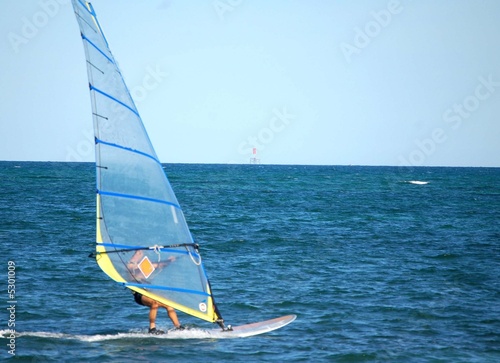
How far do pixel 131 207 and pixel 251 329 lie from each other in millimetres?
3785

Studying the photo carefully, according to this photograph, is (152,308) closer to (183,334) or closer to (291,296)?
(183,334)

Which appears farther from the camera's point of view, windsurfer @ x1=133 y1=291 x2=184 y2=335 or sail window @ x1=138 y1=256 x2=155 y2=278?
windsurfer @ x1=133 y1=291 x2=184 y2=335

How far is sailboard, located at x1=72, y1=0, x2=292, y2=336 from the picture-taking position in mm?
13070

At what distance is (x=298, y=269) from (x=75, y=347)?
37.6 ft

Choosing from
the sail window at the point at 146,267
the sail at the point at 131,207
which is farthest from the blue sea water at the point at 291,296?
the sail window at the point at 146,267

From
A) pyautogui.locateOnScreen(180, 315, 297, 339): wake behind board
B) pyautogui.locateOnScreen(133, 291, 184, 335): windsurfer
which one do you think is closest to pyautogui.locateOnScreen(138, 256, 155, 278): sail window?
pyautogui.locateOnScreen(133, 291, 184, 335): windsurfer

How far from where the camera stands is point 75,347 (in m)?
13.6

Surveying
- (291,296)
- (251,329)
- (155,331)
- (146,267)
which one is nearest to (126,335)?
(155,331)

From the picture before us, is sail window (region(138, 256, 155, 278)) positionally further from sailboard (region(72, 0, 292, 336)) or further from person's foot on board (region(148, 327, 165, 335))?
person's foot on board (region(148, 327, 165, 335))

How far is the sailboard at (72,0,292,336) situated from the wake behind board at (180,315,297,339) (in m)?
0.78

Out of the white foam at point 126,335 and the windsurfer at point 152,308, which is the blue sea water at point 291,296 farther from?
the windsurfer at point 152,308

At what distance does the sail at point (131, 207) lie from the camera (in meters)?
13.1

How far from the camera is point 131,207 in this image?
1353cm

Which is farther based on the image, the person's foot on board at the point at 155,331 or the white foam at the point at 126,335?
the person's foot on board at the point at 155,331
